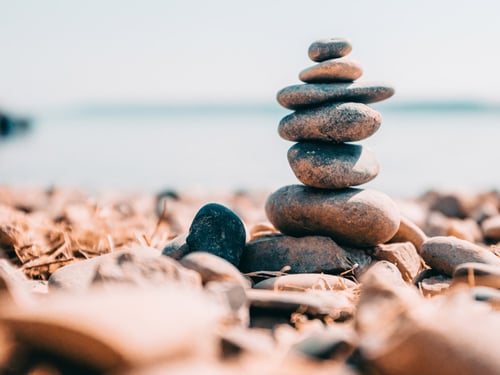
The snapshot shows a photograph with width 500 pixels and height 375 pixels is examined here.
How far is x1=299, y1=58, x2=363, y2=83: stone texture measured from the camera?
365 centimetres

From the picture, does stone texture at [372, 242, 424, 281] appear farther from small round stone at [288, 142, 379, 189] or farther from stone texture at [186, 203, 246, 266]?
stone texture at [186, 203, 246, 266]

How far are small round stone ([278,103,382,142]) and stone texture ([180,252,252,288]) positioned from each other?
4.49ft

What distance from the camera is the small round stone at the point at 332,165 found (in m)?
3.58

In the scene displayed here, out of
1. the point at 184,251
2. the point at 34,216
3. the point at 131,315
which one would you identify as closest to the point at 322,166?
the point at 184,251

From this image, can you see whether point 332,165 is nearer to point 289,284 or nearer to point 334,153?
point 334,153

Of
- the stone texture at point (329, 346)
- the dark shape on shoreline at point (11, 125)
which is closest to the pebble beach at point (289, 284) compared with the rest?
the stone texture at point (329, 346)

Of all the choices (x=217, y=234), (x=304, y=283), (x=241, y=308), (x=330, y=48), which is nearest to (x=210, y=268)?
(x=241, y=308)

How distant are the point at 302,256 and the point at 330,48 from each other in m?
1.43

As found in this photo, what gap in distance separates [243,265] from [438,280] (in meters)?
1.21

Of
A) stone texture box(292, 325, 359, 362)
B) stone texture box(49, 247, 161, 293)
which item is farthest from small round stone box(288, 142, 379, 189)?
stone texture box(292, 325, 359, 362)

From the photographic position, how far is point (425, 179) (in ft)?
48.5

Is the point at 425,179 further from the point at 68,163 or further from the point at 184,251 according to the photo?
the point at 184,251

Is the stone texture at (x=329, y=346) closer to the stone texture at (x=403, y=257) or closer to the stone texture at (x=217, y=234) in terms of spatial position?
the stone texture at (x=217, y=234)

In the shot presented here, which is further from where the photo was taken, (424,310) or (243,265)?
(243,265)
